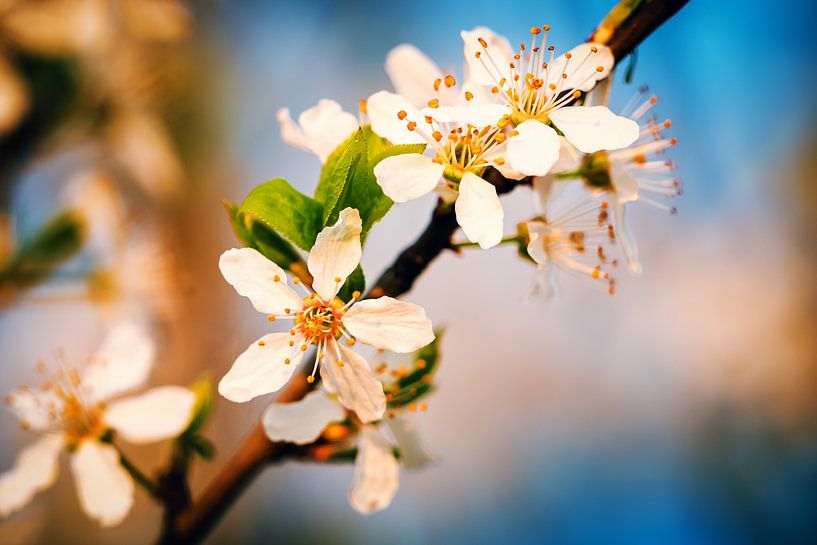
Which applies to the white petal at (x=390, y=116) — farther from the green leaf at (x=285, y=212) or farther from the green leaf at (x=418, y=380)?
the green leaf at (x=418, y=380)

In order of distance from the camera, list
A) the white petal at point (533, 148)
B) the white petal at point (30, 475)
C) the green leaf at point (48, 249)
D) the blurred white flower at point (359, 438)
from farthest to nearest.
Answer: the green leaf at point (48, 249) → the white petal at point (30, 475) → the blurred white flower at point (359, 438) → the white petal at point (533, 148)

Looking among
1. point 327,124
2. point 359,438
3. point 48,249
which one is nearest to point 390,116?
point 327,124

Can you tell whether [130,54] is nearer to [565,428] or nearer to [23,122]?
[23,122]

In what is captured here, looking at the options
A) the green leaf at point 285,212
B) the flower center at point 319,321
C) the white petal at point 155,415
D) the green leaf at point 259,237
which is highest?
the green leaf at point 285,212

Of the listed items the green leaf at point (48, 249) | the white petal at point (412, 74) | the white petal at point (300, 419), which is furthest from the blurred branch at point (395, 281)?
the green leaf at point (48, 249)

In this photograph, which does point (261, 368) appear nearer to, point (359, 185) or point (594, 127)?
point (359, 185)

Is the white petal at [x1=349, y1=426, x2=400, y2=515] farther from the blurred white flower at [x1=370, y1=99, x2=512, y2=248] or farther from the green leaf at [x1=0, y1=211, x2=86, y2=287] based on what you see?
the green leaf at [x1=0, y1=211, x2=86, y2=287]

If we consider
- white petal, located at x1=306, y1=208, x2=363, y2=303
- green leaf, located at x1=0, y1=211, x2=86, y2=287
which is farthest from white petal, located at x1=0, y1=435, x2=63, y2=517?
green leaf, located at x1=0, y1=211, x2=86, y2=287
